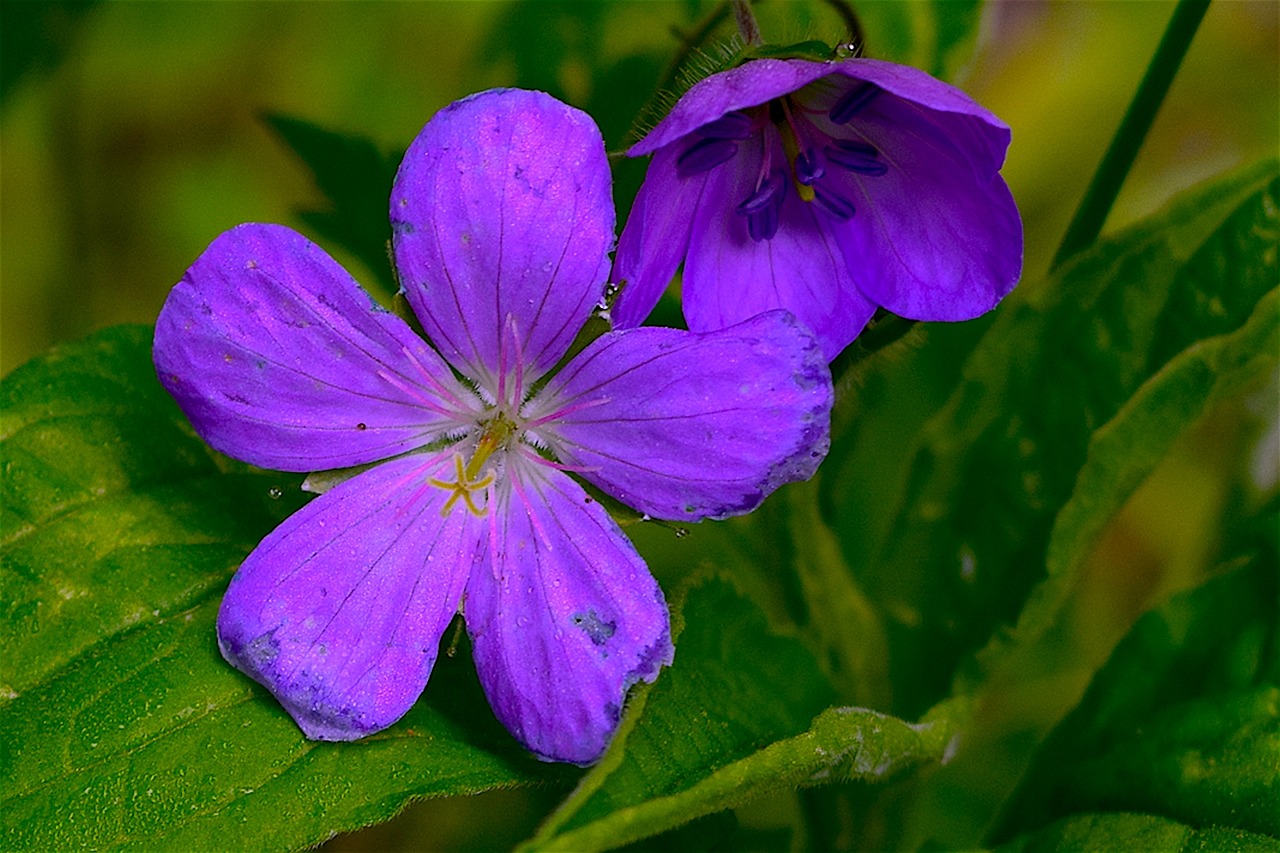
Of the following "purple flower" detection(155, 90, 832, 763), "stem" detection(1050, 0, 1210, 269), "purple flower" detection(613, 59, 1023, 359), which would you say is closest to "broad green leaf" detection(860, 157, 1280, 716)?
"stem" detection(1050, 0, 1210, 269)

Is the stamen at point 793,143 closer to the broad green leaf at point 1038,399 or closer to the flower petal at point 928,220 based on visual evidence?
the flower petal at point 928,220

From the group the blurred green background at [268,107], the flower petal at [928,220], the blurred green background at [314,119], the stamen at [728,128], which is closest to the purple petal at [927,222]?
the flower petal at [928,220]

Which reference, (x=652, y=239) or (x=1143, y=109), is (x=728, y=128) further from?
(x=1143, y=109)

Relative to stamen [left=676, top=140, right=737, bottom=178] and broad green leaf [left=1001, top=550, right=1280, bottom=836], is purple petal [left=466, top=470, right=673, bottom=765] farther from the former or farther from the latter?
broad green leaf [left=1001, top=550, right=1280, bottom=836]

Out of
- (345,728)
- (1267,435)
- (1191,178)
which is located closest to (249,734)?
(345,728)

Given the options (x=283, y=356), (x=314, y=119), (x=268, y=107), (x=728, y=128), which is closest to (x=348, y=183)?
(x=283, y=356)
